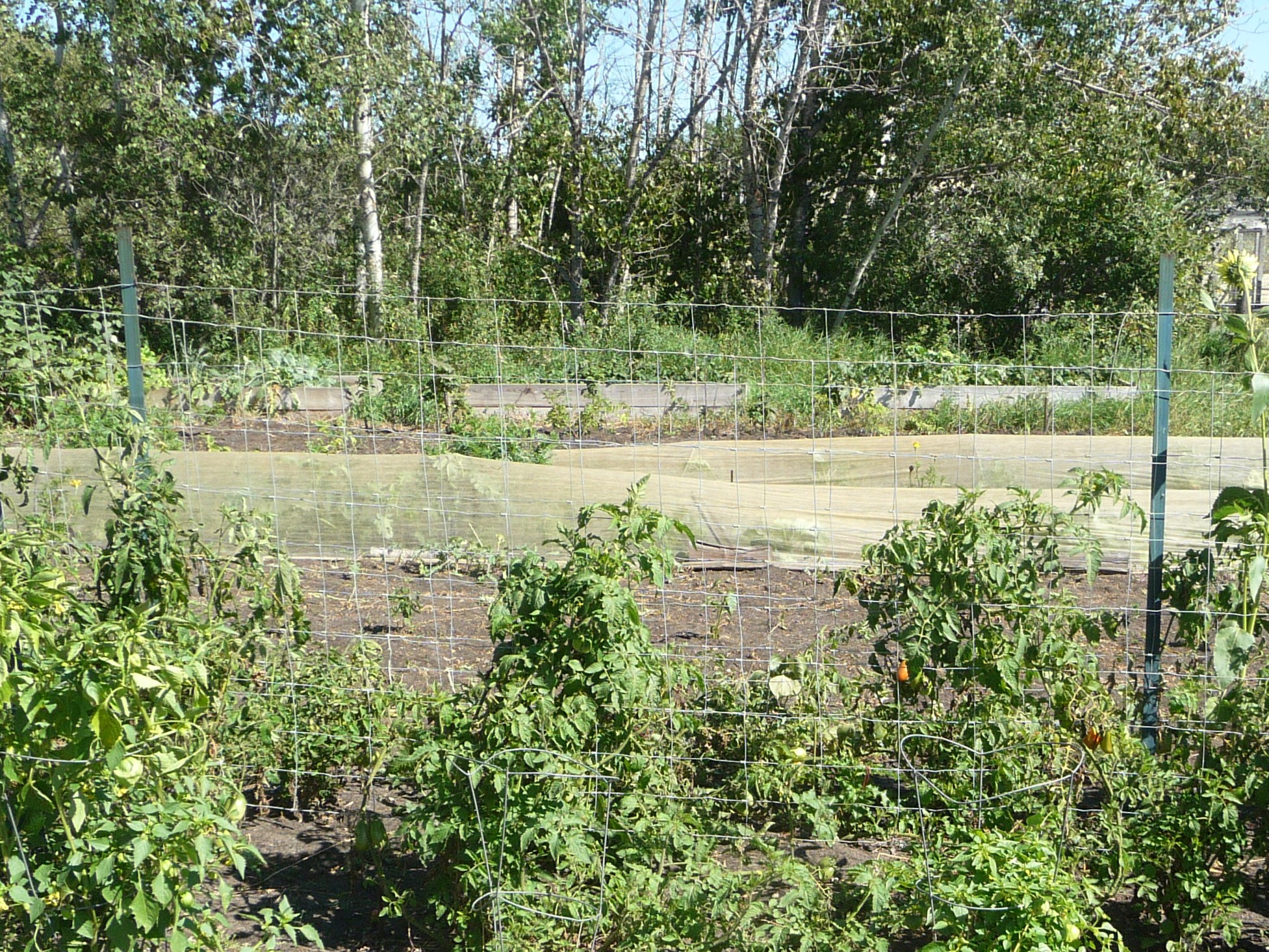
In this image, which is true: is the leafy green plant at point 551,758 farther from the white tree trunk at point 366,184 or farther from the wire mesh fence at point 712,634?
the white tree trunk at point 366,184

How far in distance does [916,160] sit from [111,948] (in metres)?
12.5

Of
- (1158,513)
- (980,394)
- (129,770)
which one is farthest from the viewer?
(980,394)

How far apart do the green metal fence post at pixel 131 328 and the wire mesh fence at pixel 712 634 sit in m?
0.09

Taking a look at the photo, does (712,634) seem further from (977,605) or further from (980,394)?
(980,394)

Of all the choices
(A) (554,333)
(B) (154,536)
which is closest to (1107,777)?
(B) (154,536)

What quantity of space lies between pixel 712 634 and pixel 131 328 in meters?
2.37

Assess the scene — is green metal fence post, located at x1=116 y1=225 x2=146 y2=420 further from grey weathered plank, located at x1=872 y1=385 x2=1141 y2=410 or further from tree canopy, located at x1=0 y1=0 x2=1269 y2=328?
tree canopy, located at x1=0 y1=0 x2=1269 y2=328

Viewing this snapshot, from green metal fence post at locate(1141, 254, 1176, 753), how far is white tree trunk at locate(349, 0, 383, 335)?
963 cm

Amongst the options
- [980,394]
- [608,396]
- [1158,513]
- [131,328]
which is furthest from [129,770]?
[980,394]

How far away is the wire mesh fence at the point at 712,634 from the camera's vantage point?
284 cm

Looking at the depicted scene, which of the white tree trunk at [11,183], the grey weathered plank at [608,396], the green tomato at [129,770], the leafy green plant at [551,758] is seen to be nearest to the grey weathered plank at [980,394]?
the grey weathered plank at [608,396]

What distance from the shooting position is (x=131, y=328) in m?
3.89

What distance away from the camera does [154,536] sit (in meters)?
A: 3.55

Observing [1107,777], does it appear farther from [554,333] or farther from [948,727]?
[554,333]
